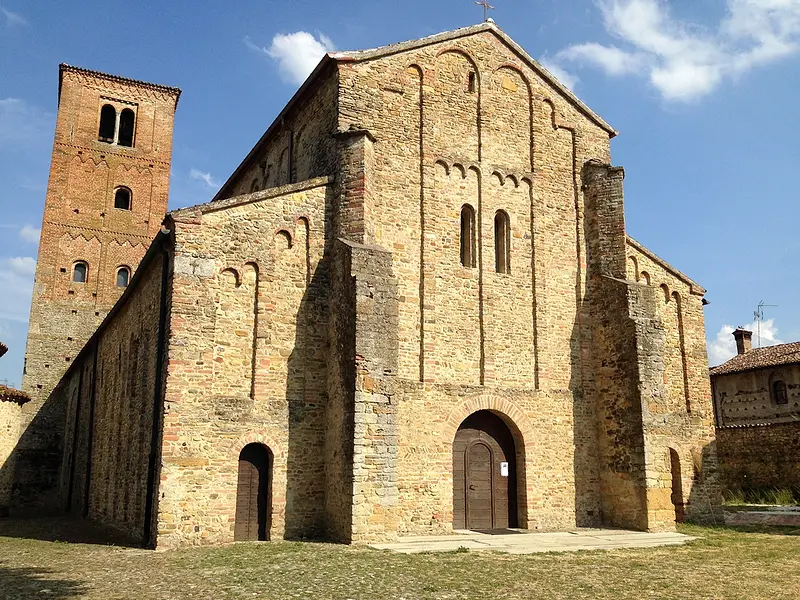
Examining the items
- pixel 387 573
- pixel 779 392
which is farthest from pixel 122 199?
pixel 779 392

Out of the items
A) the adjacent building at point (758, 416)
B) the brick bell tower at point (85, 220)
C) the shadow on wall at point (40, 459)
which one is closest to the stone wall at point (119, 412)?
the shadow on wall at point (40, 459)

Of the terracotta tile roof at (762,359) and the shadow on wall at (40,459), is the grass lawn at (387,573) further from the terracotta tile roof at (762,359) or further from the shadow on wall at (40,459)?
the terracotta tile roof at (762,359)

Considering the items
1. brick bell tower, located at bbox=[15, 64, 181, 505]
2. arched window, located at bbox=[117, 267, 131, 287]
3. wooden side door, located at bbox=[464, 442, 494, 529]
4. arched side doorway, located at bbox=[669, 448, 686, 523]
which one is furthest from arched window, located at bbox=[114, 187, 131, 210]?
arched side doorway, located at bbox=[669, 448, 686, 523]

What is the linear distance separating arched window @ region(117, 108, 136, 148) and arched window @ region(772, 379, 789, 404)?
30.8 metres

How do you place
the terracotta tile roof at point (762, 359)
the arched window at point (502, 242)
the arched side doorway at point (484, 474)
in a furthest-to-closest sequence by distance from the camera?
the terracotta tile roof at point (762, 359) → the arched window at point (502, 242) → the arched side doorway at point (484, 474)

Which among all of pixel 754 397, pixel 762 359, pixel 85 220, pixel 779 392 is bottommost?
pixel 754 397

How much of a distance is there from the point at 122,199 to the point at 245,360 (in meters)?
21.1

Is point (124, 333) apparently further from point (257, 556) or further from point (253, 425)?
point (257, 556)

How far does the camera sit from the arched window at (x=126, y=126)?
32000 millimetres

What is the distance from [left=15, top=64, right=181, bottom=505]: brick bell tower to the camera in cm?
2833

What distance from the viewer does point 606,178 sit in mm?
17469

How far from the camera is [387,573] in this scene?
9.64 metres

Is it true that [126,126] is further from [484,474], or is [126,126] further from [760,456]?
[760,456]

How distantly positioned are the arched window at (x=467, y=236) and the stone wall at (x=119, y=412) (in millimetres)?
6702
